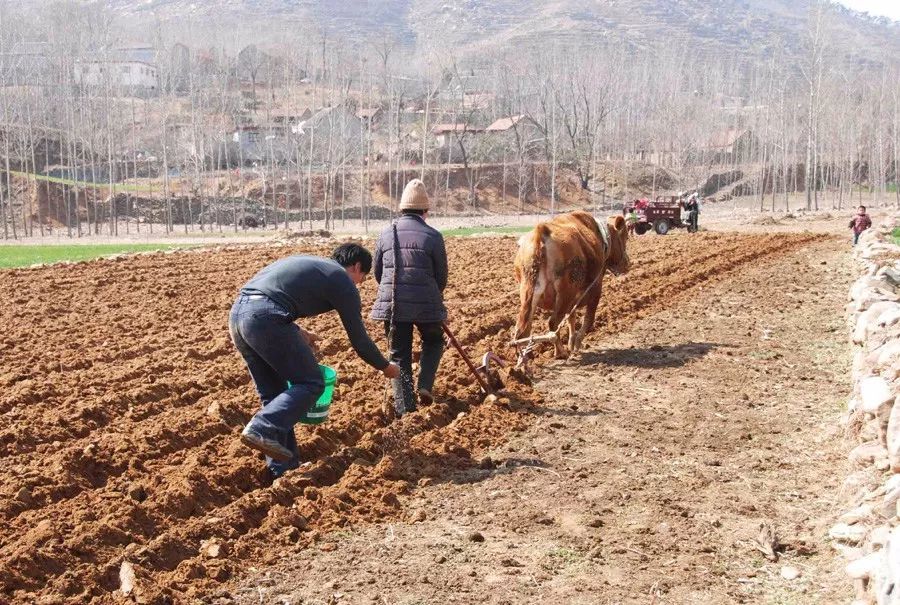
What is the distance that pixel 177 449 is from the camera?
26.1 feet

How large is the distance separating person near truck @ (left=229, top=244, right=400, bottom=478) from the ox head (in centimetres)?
704

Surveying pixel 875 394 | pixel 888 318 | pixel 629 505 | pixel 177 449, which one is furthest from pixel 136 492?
pixel 888 318

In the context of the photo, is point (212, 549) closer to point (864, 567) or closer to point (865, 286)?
point (864, 567)

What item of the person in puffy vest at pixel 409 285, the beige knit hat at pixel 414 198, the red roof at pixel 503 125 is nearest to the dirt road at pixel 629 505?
the person in puffy vest at pixel 409 285

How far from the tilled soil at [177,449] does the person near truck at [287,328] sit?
42 cm

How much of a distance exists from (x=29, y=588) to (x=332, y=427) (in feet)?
10.7

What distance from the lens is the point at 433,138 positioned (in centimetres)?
8369

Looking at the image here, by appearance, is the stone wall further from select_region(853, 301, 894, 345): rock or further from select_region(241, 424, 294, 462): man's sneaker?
select_region(241, 424, 294, 462): man's sneaker

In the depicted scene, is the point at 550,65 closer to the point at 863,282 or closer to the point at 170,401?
the point at 863,282

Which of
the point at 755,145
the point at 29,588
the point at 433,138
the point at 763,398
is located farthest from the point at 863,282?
the point at 755,145

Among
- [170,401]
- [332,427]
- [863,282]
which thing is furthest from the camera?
[863,282]

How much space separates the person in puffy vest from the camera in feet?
27.9

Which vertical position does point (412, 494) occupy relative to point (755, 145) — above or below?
below

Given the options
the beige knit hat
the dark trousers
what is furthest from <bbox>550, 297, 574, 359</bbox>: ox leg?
the beige knit hat
